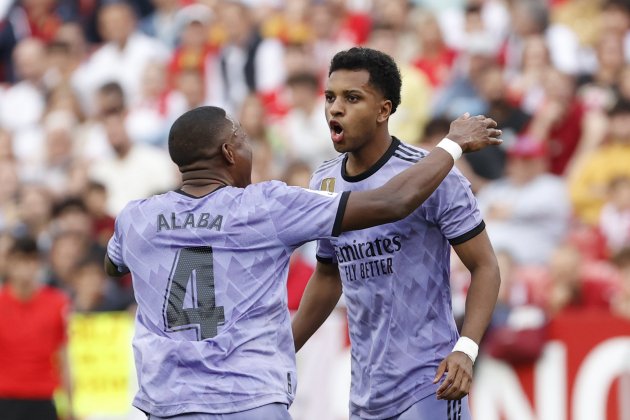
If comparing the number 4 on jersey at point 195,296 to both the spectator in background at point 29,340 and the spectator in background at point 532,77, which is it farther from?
the spectator in background at point 532,77

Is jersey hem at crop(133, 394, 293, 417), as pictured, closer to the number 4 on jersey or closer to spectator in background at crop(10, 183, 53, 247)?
the number 4 on jersey

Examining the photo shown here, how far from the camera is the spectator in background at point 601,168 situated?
12.2 meters

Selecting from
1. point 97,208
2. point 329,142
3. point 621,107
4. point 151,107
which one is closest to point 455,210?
point 621,107

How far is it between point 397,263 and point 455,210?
1.22ft

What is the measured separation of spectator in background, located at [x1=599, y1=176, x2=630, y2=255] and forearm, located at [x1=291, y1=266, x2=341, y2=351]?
5309 millimetres

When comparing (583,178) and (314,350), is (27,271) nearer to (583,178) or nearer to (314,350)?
(314,350)

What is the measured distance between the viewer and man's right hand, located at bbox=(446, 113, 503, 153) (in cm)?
605

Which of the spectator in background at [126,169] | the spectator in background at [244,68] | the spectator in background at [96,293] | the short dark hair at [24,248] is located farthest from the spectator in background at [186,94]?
the short dark hair at [24,248]

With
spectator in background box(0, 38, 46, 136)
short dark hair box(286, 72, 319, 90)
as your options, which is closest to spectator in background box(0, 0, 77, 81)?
spectator in background box(0, 38, 46, 136)

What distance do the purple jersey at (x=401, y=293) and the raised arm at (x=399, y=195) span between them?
28 centimetres

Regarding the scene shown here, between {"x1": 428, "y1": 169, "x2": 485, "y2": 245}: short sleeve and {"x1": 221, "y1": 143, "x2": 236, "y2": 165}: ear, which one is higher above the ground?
{"x1": 221, "y1": 143, "x2": 236, "y2": 165}: ear

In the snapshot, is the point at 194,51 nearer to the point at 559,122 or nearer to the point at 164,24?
the point at 164,24

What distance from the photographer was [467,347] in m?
6.01

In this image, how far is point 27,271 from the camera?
1138cm
